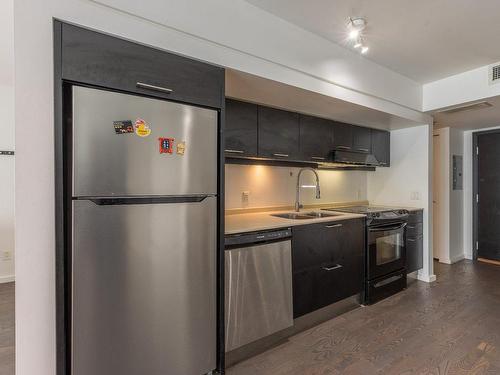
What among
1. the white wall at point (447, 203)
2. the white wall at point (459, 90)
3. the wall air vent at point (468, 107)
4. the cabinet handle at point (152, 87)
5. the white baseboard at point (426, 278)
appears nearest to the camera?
the cabinet handle at point (152, 87)

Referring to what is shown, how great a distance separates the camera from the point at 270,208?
121 inches

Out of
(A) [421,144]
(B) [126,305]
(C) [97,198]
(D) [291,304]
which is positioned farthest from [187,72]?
(A) [421,144]

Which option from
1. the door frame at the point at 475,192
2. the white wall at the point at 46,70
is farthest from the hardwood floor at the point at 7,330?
the door frame at the point at 475,192

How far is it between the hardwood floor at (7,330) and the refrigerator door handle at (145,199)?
1.47m

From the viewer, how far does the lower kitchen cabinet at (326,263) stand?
2338mm

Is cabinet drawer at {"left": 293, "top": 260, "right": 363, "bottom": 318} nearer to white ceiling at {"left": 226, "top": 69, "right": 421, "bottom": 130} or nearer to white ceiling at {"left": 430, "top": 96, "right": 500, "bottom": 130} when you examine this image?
white ceiling at {"left": 226, "top": 69, "right": 421, "bottom": 130}

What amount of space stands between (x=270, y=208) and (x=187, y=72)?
5.90 ft

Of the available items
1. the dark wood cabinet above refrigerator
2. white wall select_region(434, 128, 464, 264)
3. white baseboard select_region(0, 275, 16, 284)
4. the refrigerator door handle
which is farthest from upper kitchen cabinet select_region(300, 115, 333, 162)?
white baseboard select_region(0, 275, 16, 284)

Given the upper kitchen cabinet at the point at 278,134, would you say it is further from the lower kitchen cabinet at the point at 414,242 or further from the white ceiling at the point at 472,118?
the white ceiling at the point at 472,118

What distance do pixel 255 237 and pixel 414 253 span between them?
252 cm

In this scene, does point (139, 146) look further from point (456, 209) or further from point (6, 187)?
point (456, 209)

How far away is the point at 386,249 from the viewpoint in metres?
3.09

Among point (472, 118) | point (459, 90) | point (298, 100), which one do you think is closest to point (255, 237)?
point (298, 100)

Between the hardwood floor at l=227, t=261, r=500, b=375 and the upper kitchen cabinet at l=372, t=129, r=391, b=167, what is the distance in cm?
172
